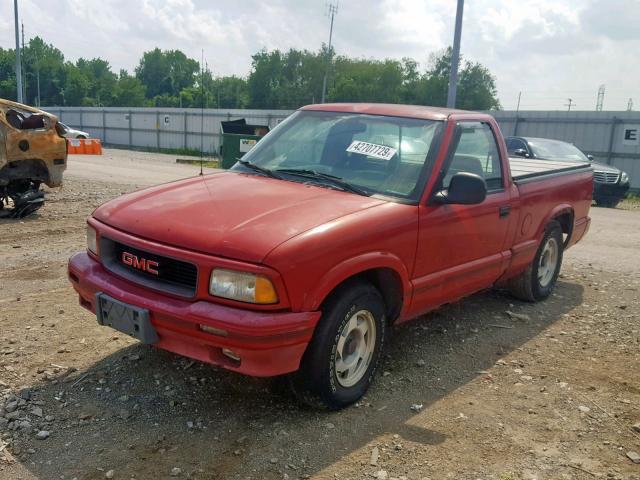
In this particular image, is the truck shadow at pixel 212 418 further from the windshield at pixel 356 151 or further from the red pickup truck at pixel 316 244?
the windshield at pixel 356 151

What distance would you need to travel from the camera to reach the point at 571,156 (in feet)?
46.4

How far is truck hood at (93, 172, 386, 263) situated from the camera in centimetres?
325

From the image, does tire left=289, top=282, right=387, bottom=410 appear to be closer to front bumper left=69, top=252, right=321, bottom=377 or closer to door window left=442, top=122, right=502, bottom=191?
front bumper left=69, top=252, right=321, bottom=377

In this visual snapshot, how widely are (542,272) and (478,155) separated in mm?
2034

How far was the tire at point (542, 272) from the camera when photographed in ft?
19.8

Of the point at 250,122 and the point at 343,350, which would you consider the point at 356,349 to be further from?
the point at 250,122

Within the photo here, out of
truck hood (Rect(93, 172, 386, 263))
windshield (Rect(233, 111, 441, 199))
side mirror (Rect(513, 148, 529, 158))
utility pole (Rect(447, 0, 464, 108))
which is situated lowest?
truck hood (Rect(93, 172, 386, 263))

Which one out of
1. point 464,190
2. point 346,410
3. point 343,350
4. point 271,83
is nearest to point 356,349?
point 343,350

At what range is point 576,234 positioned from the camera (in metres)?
6.74

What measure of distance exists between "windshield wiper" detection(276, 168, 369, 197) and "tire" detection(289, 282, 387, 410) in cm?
68

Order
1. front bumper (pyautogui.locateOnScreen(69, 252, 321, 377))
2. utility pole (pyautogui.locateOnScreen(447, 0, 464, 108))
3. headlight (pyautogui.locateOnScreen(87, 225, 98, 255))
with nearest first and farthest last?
front bumper (pyautogui.locateOnScreen(69, 252, 321, 377))
headlight (pyautogui.locateOnScreen(87, 225, 98, 255))
utility pole (pyautogui.locateOnScreen(447, 0, 464, 108))

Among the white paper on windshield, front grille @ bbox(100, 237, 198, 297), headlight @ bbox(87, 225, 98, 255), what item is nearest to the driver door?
the white paper on windshield

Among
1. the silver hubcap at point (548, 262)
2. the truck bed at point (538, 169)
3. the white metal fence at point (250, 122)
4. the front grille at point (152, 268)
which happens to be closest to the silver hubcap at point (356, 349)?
the front grille at point (152, 268)

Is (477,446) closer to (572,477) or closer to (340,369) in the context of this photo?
(572,477)
